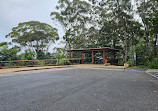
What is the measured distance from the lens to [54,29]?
80.2 ft

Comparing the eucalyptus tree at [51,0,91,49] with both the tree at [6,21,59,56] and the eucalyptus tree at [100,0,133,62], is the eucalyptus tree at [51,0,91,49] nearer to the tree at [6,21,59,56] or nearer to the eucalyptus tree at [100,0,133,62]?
the tree at [6,21,59,56]

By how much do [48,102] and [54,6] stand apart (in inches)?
929

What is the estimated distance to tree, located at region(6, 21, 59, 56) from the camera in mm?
21047

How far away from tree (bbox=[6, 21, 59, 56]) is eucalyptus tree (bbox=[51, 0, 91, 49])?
8.56 ft

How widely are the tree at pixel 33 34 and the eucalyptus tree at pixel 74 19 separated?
2608mm

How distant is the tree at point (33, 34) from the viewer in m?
21.0

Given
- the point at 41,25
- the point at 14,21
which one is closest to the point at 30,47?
the point at 41,25

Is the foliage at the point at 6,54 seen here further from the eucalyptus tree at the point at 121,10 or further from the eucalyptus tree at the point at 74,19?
the eucalyptus tree at the point at 121,10

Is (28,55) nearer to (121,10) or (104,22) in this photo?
(104,22)

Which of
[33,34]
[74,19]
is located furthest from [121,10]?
[33,34]

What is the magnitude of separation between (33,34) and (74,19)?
8.19 m

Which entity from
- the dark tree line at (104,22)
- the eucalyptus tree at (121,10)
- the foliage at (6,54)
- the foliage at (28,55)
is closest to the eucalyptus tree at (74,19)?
the dark tree line at (104,22)

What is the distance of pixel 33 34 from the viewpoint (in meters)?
21.1

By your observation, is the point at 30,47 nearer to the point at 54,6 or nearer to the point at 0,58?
the point at 54,6
